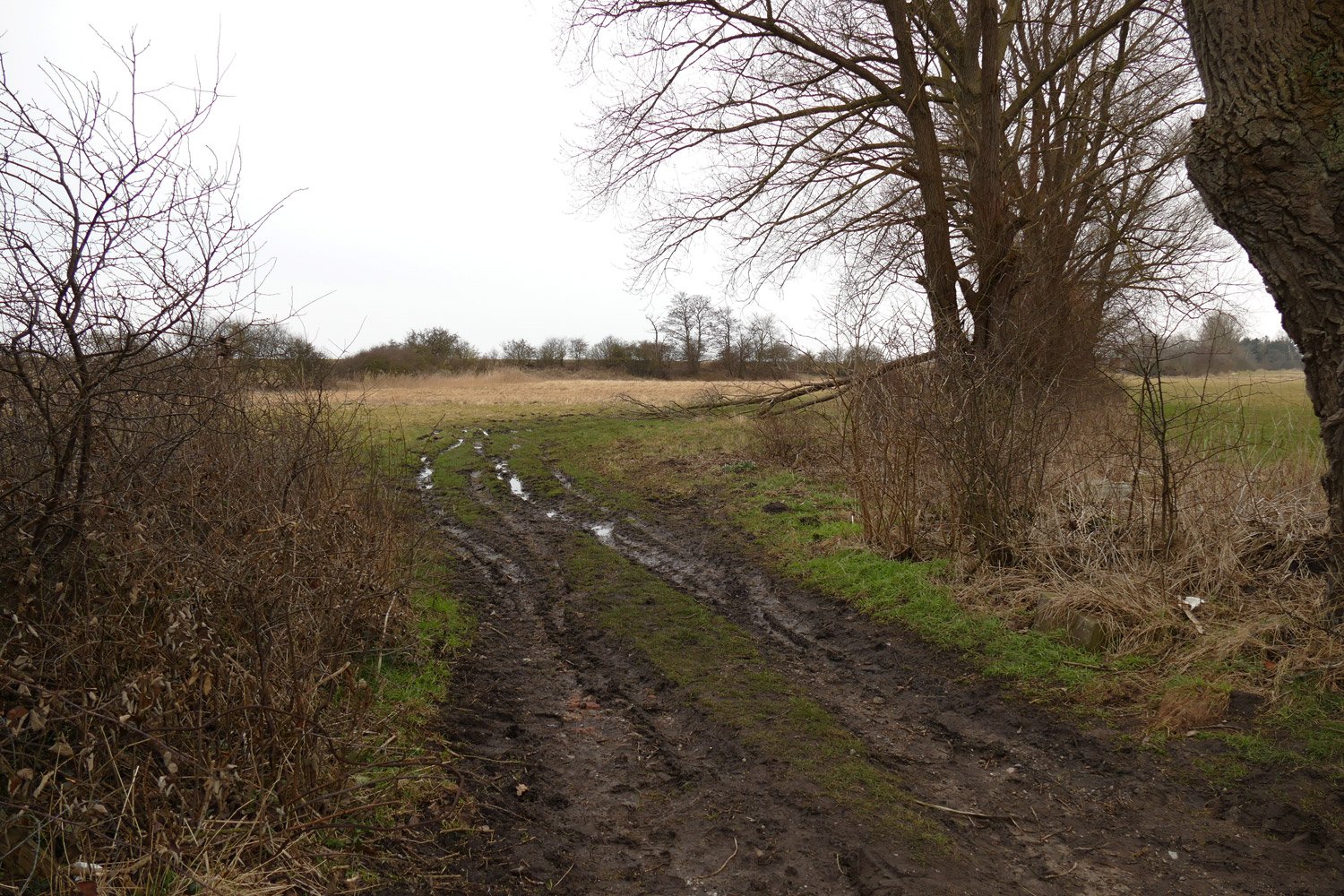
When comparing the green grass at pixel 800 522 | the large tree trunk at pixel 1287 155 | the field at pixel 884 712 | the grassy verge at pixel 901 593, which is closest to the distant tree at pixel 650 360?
the green grass at pixel 800 522

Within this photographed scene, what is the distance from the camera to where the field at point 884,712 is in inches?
149

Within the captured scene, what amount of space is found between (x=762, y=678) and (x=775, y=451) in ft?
30.3

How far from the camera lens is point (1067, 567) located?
7.02 meters

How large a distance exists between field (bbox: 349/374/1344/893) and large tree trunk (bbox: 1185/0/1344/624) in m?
1.70

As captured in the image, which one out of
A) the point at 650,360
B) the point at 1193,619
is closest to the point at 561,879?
the point at 1193,619

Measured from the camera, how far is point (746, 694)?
5.59 m

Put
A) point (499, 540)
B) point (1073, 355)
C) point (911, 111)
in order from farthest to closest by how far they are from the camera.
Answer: point (911, 111), point (499, 540), point (1073, 355)

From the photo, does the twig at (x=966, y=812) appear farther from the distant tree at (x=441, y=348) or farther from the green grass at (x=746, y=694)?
the distant tree at (x=441, y=348)

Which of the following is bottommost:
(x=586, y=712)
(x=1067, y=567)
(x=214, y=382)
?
(x=586, y=712)

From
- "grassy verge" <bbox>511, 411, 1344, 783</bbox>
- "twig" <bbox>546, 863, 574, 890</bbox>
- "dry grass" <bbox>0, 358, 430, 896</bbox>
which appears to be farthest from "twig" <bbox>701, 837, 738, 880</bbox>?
"grassy verge" <bbox>511, 411, 1344, 783</bbox>

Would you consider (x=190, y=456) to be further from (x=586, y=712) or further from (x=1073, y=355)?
(x=1073, y=355)

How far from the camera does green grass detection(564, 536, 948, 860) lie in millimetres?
4184

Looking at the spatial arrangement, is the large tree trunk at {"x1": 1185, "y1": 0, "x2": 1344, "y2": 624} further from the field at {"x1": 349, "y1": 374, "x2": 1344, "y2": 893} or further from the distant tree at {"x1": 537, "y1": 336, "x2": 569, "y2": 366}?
the distant tree at {"x1": 537, "y1": 336, "x2": 569, "y2": 366}

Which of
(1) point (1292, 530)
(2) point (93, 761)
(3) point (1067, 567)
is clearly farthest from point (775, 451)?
(2) point (93, 761)
